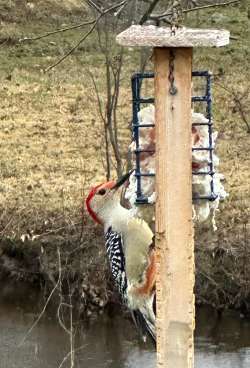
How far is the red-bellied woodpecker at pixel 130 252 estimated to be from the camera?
5504 mm

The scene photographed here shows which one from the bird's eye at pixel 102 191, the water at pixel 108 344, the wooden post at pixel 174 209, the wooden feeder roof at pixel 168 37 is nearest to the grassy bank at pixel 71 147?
the water at pixel 108 344

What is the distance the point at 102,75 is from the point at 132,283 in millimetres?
10320

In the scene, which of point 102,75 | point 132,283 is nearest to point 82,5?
point 102,75

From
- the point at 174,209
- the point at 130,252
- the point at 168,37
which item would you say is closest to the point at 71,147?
the point at 130,252

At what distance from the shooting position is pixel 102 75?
15617 millimetres

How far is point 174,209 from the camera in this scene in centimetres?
391

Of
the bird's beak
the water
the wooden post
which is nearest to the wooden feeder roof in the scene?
the wooden post

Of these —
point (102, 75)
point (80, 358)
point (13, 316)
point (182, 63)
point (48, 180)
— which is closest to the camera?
point (182, 63)

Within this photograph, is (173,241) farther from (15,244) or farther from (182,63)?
(15,244)

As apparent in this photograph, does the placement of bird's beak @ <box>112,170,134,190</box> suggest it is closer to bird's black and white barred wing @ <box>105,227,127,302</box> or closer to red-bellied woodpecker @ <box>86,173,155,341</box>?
red-bellied woodpecker @ <box>86,173,155,341</box>

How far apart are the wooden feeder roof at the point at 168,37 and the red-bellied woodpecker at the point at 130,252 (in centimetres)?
185

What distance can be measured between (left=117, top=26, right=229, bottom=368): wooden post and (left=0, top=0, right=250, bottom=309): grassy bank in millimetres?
5347

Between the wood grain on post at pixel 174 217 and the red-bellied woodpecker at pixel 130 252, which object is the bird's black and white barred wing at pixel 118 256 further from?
the wood grain on post at pixel 174 217

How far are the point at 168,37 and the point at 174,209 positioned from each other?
0.71 metres
